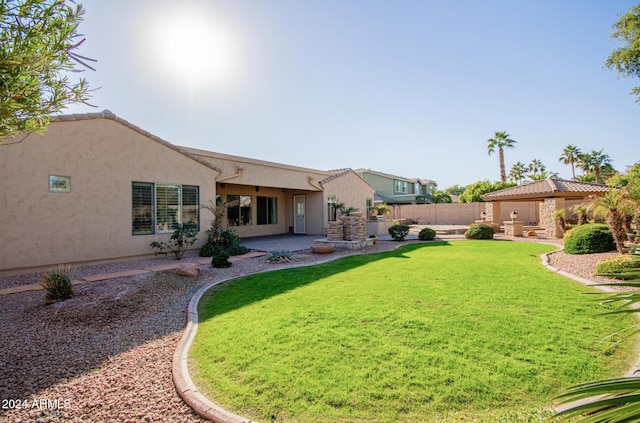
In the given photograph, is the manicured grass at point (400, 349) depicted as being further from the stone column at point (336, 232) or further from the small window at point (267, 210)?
the small window at point (267, 210)

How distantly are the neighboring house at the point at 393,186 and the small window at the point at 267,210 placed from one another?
1904cm

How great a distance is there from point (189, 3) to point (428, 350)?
10.0 metres

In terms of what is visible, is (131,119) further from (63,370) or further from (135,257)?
(63,370)

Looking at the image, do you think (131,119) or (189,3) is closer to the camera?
(189,3)

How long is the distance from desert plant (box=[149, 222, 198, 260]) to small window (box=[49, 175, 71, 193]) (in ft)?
10.2

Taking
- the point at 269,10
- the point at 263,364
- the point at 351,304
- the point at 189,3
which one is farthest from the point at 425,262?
the point at 189,3

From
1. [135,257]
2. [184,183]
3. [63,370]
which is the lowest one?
[63,370]

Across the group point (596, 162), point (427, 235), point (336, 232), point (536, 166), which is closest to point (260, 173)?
point (336, 232)

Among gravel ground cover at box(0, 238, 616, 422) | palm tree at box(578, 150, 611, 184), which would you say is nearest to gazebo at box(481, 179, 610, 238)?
gravel ground cover at box(0, 238, 616, 422)

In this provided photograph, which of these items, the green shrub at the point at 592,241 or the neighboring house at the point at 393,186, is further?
the neighboring house at the point at 393,186

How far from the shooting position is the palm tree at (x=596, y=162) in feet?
133

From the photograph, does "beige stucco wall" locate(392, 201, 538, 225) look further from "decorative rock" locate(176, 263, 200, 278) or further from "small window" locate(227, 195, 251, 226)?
"decorative rock" locate(176, 263, 200, 278)

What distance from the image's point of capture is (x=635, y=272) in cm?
145

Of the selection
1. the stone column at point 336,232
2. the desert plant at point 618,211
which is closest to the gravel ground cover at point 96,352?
the stone column at point 336,232
